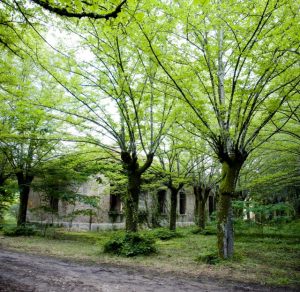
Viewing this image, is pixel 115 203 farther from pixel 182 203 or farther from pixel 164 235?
pixel 182 203

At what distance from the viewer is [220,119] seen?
7.83 meters

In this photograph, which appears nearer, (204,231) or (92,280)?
(92,280)

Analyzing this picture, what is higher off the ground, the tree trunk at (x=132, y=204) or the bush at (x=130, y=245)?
the tree trunk at (x=132, y=204)

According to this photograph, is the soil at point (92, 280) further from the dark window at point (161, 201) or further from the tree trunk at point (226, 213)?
the dark window at point (161, 201)

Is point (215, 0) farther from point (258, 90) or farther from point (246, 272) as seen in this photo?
point (246, 272)

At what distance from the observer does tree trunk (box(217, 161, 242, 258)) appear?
7780 mm

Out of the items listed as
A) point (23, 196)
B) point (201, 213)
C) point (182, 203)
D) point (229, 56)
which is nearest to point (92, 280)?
point (229, 56)

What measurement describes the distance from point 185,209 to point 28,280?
2416 centimetres

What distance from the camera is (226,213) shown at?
8.04 meters

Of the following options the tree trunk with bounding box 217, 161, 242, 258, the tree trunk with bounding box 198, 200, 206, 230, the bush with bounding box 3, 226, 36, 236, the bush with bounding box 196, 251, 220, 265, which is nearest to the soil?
the bush with bounding box 196, 251, 220, 265

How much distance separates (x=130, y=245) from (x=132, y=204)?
1.47 metres

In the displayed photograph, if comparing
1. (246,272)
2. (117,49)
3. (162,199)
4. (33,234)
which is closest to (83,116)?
(117,49)

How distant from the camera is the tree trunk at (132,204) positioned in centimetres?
969

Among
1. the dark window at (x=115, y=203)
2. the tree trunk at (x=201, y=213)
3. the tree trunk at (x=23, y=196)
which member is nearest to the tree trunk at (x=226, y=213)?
the tree trunk at (x=201, y=213)
